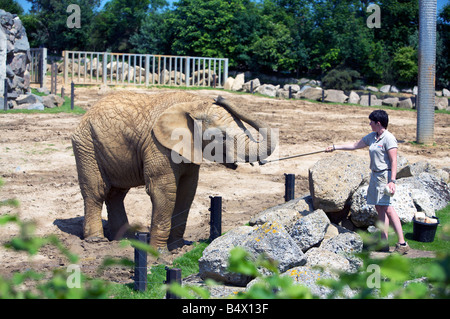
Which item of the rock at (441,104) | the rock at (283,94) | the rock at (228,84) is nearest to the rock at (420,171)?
the rock at (441,104)

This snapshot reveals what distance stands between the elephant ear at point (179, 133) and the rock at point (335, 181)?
1639 mm

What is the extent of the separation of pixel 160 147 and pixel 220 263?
1.97 meters

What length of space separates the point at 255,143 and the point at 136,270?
2062 millimetres

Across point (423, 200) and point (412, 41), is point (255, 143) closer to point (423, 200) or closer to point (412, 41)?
point (423, 200)

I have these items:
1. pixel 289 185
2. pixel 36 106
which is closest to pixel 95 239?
pixel 289 185

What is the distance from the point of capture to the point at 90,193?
24.7 ft

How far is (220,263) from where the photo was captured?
17.5ft

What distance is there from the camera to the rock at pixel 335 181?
22.8 feet

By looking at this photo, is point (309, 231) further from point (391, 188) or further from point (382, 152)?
point (382, 152)

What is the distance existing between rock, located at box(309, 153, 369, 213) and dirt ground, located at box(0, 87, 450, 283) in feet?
5.69

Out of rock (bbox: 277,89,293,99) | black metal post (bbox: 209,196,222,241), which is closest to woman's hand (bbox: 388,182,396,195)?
black metal post (bbox: 209,196,222,241)

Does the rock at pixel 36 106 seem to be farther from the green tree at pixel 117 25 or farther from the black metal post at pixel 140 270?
the green tree at pixel 117 25

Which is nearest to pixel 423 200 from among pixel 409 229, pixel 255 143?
pixel 409 229
